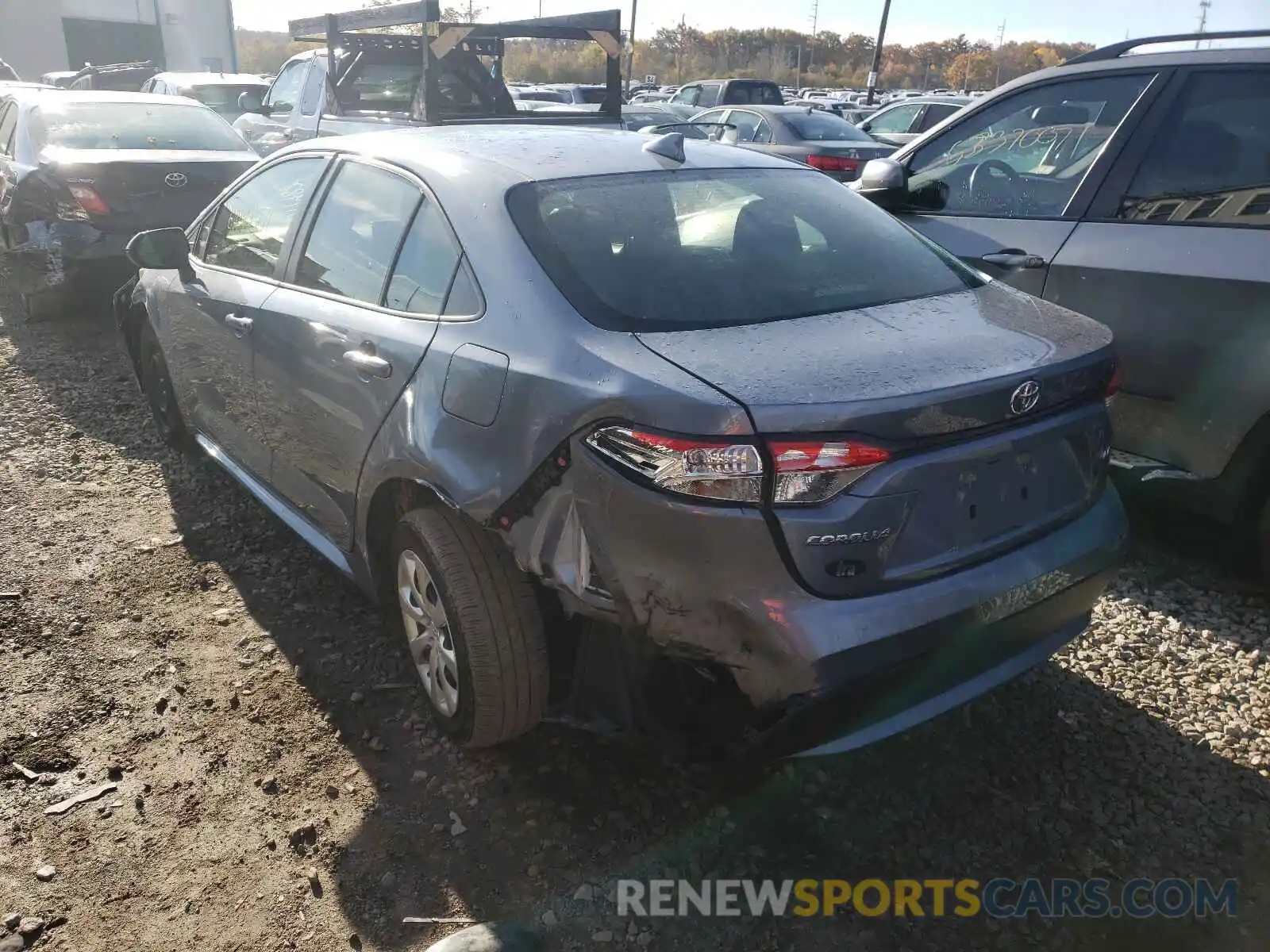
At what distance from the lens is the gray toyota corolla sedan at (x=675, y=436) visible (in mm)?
1929

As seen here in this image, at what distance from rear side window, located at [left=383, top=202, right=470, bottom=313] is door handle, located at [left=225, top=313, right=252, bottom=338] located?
0.88 meters

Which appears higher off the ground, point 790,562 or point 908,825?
point 790,562

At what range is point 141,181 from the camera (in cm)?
666

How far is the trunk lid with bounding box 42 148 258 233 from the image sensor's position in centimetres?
655

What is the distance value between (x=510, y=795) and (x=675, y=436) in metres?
1.21

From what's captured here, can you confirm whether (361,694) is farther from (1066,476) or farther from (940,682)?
(1066,476)

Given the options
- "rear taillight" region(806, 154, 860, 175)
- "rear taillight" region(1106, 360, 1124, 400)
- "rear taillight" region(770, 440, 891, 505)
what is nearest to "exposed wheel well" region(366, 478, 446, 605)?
"rear taillight" region(770, 440, 891, 505)

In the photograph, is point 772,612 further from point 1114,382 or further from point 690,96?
point 690,96

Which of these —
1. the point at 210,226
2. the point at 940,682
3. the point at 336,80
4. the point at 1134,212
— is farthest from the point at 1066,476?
the point at 336,80

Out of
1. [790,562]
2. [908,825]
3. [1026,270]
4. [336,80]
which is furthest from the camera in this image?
[336,80]

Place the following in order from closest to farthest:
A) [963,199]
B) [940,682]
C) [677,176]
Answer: [940,682]
[677,176]
[963,199]

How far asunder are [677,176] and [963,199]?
193cm

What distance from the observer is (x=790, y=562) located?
6.28 feet

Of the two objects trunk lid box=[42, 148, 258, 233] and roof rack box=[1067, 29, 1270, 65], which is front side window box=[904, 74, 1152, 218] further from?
trunk lid box=[42, 148, 258, 233]
